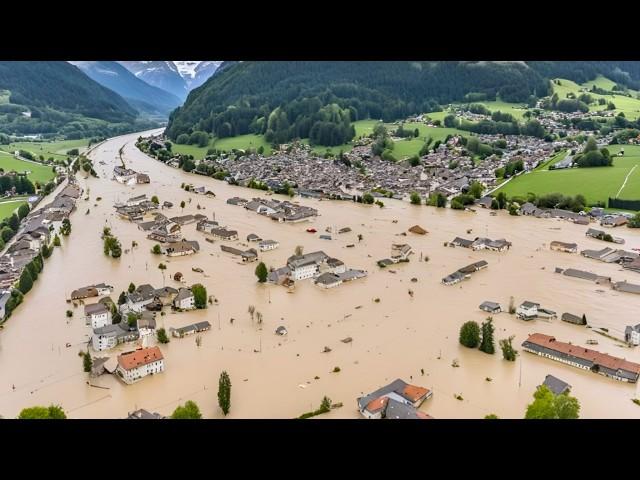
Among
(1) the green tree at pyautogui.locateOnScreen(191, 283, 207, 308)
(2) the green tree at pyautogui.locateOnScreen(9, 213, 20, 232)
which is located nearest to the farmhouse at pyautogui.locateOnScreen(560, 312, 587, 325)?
(1) the green tree at pyautogui.locateOnScreen(191, 283, 207, 308)

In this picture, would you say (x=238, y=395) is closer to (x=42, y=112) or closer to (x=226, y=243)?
(x=226, y=243)

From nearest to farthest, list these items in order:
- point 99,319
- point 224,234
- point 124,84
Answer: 1. point 99,319
2. point 224,234
3. point 124,84

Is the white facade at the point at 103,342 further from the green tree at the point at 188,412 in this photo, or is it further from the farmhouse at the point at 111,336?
the green tree at the point at 188,412

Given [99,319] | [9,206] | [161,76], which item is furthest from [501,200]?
[161,76]

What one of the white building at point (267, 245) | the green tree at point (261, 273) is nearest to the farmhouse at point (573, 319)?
the green tree at point (261, 273)

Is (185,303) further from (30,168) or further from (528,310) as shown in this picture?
(30,168)

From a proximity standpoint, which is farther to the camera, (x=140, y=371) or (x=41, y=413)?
(x=140, y=371)

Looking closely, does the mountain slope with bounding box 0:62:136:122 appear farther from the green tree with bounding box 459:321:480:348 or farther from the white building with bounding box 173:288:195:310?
the green tree with bounding box 459:321:480:348
